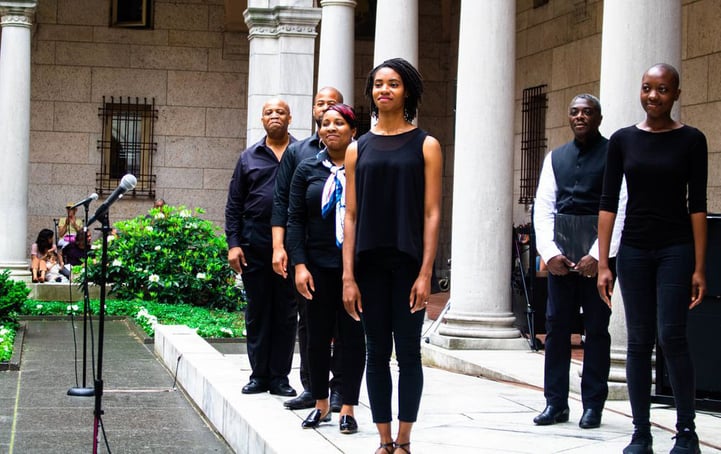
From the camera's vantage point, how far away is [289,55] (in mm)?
17969

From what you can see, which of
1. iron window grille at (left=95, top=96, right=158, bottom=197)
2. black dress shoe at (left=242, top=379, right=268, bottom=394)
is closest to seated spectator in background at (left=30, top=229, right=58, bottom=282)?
iron window grille at (left=95, top=96, right=158, bottom=197)

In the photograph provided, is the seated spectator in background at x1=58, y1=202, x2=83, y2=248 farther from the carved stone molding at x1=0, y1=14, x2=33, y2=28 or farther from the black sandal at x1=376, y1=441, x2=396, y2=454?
the black sandal at x1=376, y1=441, x2=396, y2=454

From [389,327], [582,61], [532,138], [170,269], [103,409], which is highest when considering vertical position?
[582,61]

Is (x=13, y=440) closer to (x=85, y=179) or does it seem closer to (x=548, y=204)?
(x=548, y=204)

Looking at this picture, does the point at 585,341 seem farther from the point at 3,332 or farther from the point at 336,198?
the point at 3,332

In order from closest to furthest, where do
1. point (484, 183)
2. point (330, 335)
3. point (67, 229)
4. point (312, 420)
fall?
point (312, 420)
point (330, 335)
point (484, 183)
point (67, 229)

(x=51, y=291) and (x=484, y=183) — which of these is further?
(x=51, y=291)

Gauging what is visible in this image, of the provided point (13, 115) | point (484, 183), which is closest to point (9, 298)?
point (484, 183)

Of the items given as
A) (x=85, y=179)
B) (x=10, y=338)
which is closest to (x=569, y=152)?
(x=10, y=338)

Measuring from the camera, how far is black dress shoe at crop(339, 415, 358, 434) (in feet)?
20.0

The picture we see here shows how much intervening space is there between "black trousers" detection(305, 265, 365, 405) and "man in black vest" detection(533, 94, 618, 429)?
1134mm

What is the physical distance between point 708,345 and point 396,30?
288 inches

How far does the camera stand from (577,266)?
659cm

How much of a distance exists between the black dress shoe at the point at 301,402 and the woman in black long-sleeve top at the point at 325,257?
0.50m
